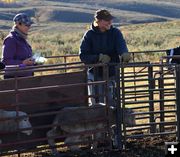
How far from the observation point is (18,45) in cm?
779

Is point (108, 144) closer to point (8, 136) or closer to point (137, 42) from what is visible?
point (8, 136)

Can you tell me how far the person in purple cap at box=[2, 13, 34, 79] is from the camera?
770 cm

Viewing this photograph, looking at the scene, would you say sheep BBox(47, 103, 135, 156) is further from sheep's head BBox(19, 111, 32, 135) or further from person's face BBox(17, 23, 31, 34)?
person's face BBox(17, 23, 31, 34)

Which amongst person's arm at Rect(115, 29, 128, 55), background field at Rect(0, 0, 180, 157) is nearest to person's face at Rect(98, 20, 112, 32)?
person's arm at Rect(115, 29, 128, 55)

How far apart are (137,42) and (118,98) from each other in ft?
111

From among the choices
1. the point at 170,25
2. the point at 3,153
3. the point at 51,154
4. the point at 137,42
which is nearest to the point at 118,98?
the point at 51,154

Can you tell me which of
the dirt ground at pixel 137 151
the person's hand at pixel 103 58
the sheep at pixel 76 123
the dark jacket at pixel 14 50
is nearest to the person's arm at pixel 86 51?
the person's hand at pixel 103 58

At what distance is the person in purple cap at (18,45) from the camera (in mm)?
7699

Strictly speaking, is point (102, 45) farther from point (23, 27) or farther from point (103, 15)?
point (23, 27)

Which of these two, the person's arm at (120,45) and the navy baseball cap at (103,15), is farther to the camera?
the person's arm at (120,45)

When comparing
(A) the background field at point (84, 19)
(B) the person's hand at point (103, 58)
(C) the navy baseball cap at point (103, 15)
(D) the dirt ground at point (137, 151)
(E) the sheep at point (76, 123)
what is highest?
(C) the navy baseball cap at point (103, 15)

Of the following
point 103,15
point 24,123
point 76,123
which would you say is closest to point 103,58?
point 103,15

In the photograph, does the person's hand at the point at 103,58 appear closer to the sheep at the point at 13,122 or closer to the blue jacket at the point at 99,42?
the blue jacket at the point at 99,42

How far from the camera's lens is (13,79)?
708cm
